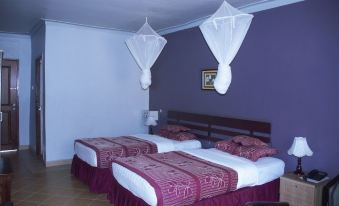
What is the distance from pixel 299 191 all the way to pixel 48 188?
3250mm

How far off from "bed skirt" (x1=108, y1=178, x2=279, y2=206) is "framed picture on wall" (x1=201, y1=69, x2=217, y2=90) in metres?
1.82

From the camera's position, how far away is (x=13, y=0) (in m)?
3.79

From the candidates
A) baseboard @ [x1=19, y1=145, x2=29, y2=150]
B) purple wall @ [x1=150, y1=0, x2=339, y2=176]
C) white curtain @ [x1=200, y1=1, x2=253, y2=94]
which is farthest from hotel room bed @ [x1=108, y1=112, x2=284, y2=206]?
baseboard @ [x1=19, y1=145, x2=29, y2=150]

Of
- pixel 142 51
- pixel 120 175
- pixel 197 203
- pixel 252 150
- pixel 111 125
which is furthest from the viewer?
pixel 111 125

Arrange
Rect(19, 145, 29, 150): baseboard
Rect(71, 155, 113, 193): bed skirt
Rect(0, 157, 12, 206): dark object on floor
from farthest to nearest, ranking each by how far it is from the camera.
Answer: Rect(19, 145, 29, 150): baseboard
Rect(71, 155, 113, 193): bed skirt
Rect(0, 157, 12, 206): dark object on floor

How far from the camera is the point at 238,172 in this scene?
3059 millimetres

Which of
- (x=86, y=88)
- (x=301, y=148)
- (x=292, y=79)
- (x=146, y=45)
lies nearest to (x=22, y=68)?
(x=86, y=88)

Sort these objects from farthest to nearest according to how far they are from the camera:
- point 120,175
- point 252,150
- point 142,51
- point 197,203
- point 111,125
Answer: point 111,125 → point 142,51 → point 252,150 → point 120,175 → point 197,203

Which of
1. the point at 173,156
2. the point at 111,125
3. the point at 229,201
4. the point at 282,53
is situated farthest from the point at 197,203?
the point at 111,125

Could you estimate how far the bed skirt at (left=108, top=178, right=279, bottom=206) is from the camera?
114 inches

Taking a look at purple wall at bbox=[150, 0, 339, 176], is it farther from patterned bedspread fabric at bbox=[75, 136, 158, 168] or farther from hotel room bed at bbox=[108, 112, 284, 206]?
patterned bedspread fabric at bbox=[75, 136, 158, 168]

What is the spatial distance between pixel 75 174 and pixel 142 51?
2221 mm

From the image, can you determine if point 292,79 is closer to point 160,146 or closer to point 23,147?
point 160,146

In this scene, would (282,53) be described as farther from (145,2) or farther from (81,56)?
(81,56)
